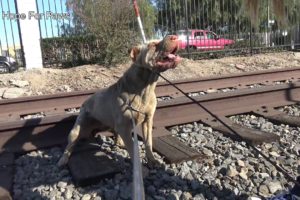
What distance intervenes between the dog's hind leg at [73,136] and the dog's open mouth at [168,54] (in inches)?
55.6

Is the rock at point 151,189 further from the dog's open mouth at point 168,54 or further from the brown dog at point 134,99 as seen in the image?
the dog's open mouth at point 168,54

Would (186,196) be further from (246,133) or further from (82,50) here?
(82,50)

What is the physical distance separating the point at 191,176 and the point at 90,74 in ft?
23.1

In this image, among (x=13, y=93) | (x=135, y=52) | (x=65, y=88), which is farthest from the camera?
(x=65, y=88)

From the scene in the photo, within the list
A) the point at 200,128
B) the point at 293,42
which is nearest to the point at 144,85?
the point at 200,128

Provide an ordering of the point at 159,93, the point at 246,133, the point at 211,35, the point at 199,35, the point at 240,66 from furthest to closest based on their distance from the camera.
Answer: the point at 211,35, the point at 199,35, the point at 240,66, the point at 159,93, the point at 246,133

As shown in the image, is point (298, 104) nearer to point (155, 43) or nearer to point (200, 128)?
point (200, 128)

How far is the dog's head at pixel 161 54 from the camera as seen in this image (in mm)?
3312

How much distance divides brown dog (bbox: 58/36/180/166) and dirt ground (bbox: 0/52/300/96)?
5.18 metres

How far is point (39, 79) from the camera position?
1005cm

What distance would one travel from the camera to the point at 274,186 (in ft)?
11.3

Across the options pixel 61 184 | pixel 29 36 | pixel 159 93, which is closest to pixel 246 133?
pixel 61 184

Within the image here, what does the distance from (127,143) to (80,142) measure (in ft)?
3.31

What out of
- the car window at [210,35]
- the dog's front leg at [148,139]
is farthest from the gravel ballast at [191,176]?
the car window at [210,35]
